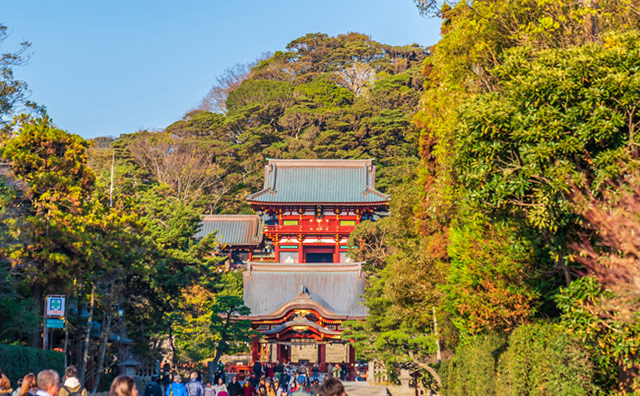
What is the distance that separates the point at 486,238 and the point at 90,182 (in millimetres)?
11863

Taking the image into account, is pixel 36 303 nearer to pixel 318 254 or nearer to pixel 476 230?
pixel 476 230

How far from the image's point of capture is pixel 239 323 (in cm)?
3256

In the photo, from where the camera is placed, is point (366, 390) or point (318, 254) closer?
point (366, 390)

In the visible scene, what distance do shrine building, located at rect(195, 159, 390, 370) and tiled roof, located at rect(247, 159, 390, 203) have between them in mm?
66

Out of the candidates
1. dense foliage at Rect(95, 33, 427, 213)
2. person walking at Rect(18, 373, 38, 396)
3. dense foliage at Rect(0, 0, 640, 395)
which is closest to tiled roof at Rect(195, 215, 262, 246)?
dense foliage at Rect(95, 33, 427, 213)

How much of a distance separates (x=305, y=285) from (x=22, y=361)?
92.0ft

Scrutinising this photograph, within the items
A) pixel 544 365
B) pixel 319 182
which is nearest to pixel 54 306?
pixel 544 365

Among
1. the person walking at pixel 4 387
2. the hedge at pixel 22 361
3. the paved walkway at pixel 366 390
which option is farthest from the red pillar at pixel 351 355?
the person walking at pixel 4 387

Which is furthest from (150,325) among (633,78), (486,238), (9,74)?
(633,78)

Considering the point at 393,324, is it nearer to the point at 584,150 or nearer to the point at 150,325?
the point at 150,325

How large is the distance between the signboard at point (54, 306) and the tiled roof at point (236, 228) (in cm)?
3271

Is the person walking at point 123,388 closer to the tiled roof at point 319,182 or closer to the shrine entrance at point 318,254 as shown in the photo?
the tiled roof at point 319,182

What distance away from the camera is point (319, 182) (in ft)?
169

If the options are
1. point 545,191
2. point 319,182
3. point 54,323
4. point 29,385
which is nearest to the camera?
point 29,385
